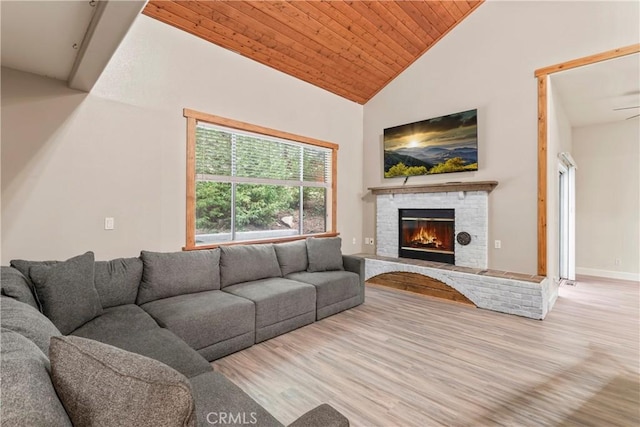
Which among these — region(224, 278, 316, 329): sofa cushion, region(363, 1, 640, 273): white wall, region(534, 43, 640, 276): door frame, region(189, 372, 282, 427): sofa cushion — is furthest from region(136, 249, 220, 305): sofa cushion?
region(534, 43, 640, 276): door frame

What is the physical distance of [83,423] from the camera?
730mm

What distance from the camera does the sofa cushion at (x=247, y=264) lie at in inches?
128

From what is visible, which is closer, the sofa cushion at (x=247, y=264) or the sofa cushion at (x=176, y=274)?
the sofa cushion at (x=176, y=274)

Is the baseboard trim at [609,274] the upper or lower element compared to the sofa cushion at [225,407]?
lower

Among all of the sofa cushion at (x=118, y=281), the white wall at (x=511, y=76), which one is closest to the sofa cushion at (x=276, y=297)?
the sofa cushion at (x=118, y=281)

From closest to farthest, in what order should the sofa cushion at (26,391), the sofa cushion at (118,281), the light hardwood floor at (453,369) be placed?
the sofa cushion at (26,391) → the light hardwood floor at (453,369) → the sofa cushion at (118,281)

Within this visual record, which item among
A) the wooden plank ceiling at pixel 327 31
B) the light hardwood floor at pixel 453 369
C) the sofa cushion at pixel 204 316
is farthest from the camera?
the wooden plank ceiling at pixel 327 31

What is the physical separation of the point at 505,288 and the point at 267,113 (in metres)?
3.88

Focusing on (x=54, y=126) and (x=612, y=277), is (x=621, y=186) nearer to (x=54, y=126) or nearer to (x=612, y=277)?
(x=612, y=277)

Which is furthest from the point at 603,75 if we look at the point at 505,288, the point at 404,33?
the point at 505,288

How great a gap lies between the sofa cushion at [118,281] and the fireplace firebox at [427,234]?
3963mm

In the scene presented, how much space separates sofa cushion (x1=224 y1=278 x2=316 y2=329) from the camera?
113 inches

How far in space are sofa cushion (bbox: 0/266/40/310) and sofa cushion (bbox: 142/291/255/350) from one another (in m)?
0.78

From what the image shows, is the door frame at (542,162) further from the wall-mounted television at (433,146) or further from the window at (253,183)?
the window at (253,183)
